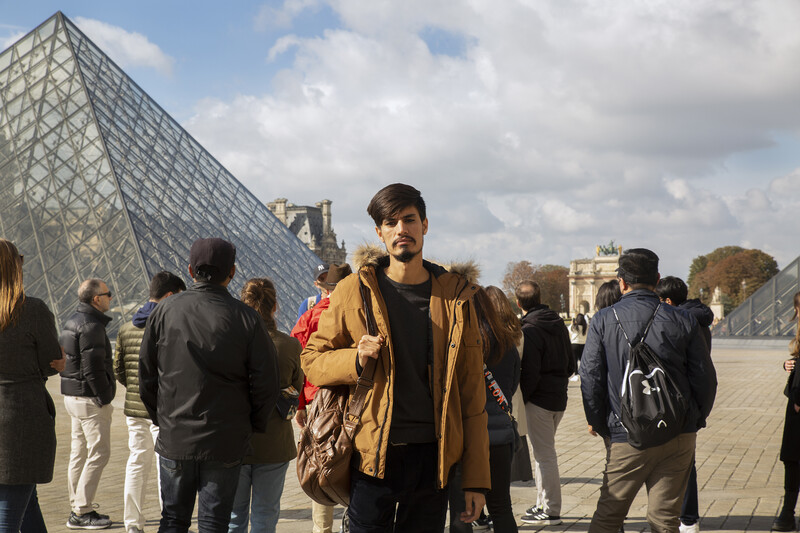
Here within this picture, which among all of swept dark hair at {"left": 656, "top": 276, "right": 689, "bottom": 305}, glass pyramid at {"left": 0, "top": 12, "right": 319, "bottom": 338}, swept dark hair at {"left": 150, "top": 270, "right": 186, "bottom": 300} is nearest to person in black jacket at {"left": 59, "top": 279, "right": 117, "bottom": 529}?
swept dark hair at {"left": 150, "top": 270, "right": 186, "bottom": 300}

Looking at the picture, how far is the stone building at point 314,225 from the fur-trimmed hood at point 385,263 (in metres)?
98.6

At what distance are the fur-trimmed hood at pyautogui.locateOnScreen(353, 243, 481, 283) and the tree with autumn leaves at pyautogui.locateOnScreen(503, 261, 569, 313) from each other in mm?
87734

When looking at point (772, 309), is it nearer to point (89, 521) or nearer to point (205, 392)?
point (89, 521)

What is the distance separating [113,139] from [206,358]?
2325cm

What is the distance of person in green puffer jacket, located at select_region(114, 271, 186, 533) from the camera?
15.8ft

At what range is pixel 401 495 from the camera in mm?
2691

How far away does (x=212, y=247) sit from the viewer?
349cm

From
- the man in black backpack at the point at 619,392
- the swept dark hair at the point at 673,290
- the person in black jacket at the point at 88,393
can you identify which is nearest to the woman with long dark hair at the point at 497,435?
the man in black backpack at the point at 619,392

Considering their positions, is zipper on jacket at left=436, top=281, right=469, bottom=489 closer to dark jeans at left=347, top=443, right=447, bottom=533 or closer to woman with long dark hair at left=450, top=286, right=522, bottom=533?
dark jeans at left=347, top=443, right=447, bottom=533

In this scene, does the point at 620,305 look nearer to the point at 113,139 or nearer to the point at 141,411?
the point at 141,411

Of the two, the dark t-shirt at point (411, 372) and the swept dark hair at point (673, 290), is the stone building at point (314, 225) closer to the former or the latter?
the swept dark hair at point (673, 290)

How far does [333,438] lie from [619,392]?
164 centimetres

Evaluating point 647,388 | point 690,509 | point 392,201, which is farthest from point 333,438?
point 690,509

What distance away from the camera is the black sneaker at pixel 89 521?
5086 mm
